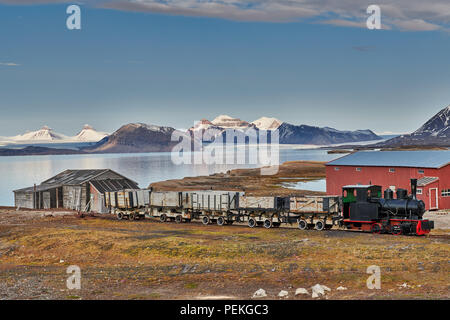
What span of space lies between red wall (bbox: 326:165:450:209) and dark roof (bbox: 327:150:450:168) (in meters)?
0.57

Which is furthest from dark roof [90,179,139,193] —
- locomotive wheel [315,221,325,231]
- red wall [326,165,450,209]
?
locomotive wheel [315,221,325,231]

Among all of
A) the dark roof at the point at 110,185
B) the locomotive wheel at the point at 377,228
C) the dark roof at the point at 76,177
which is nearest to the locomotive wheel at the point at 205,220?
the locomotive wheel at the point at 377,228

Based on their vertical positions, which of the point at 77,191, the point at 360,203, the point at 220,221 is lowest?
the point at 220,221

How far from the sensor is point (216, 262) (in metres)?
29.9

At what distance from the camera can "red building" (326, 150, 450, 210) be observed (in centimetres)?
5334

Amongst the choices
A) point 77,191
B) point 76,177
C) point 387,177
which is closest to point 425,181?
point 387,177

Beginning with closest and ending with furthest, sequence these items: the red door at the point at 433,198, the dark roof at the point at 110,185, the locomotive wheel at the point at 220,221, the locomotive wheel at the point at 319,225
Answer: the locomotive wheel at the point at 319,225 → the locomotive wheel at the point at 220,221 → the red door at the point at 433,198 → the dark roof at the point at 110,185

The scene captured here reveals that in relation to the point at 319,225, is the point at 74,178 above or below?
above

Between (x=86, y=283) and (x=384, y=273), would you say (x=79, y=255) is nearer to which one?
(x=86, y=283)

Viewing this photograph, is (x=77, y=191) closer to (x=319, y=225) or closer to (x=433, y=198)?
(x=319, y=225)

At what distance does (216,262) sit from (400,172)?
115 feet

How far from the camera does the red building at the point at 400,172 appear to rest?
175 ft

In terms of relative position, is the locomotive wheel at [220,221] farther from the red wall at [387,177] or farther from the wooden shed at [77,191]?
the wooden shed at [77,191]
